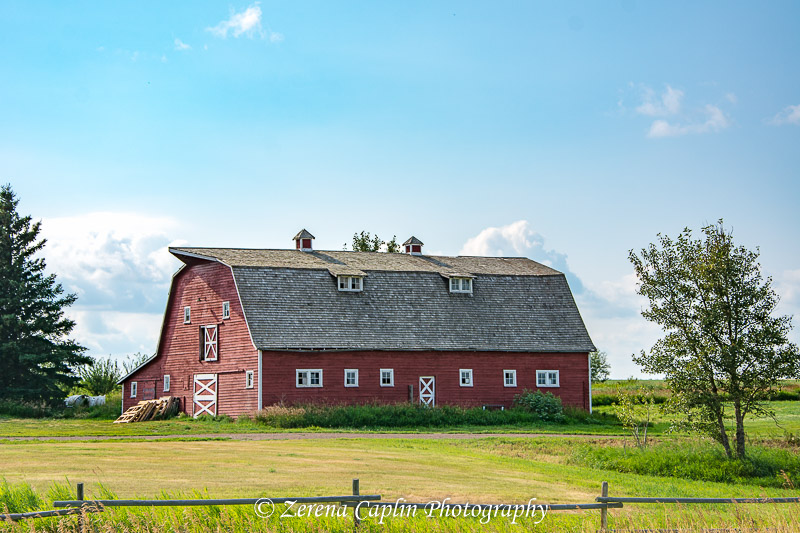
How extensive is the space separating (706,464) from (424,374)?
75.0 ft

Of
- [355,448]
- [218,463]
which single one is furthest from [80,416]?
[218,463]

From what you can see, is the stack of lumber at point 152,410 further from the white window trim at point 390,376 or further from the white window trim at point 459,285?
the white window trim at point 459,285

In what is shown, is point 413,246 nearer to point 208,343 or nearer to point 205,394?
point 208,343

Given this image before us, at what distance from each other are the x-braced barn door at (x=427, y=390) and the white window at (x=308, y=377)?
5273mm

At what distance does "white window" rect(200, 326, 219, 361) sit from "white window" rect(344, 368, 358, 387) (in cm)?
688

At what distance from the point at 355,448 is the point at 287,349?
14524 millimetres

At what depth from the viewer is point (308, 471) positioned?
2266 centimetres

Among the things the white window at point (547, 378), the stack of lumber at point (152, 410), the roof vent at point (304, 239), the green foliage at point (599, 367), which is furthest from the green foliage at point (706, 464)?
the green foliage at point (599, 367)

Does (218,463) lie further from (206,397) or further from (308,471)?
(206,397)

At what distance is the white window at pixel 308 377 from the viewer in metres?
44.3

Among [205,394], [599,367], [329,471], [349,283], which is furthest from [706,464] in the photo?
[599,367]

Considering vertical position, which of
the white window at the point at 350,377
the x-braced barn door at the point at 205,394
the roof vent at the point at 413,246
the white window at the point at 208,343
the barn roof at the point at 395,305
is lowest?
the x-braced barn door at the point at 205,394

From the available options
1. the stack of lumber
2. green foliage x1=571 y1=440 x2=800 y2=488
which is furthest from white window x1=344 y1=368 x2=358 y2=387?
green foliage x1=571 y1=440 x2=800 y2=488

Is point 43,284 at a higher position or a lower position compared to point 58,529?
higher
